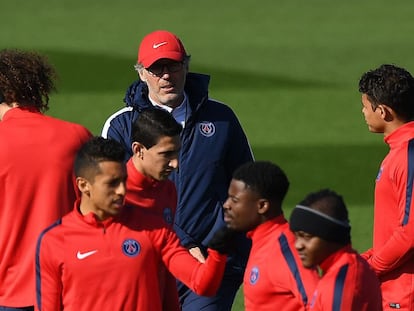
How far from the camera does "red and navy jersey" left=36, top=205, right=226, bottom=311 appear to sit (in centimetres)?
602

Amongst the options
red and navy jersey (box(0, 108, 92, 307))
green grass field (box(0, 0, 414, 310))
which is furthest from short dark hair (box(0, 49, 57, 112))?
green grass field (box(0, 0, 414, 310))

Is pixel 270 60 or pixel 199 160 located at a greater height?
pixel 199 160

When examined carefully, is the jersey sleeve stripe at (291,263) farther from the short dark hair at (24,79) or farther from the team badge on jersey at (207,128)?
the team badge on jersey at (207,128)

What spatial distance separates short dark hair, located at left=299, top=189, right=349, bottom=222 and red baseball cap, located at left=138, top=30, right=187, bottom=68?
203 centimetres

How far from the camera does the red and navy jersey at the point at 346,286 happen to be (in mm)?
5430

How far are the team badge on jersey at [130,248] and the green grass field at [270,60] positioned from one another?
3.87 metres

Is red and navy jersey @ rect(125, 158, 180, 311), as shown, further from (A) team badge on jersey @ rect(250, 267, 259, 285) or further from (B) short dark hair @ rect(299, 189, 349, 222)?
(B) short dark hair @ rect(299, 189, 349, 222)

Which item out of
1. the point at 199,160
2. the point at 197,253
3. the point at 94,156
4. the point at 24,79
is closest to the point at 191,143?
the point at 199,160

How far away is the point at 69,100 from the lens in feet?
54.9

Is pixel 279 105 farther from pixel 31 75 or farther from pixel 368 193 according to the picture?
pixel 31 75

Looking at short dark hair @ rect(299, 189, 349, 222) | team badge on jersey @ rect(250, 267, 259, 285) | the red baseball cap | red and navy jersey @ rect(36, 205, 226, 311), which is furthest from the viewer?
the red baseball cap

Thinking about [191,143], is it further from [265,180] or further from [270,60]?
[270,60]

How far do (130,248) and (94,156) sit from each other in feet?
1.47

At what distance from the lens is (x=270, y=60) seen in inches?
741
